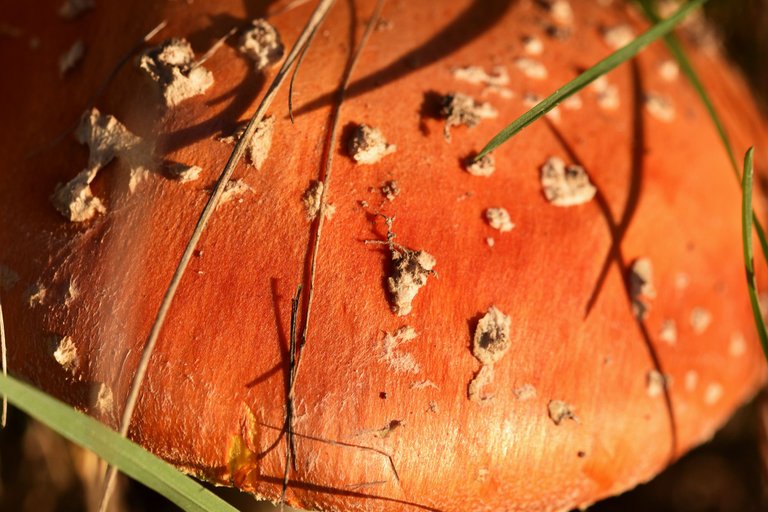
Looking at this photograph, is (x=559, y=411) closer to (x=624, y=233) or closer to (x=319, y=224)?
(x=624, y=233)

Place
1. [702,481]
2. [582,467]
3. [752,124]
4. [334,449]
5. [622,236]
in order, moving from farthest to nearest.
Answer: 1. [702,481]
2. [752,124]
3. [622,236]
4. [582,467]
5. [334,449]

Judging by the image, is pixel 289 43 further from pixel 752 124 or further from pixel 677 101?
pixel 752 124

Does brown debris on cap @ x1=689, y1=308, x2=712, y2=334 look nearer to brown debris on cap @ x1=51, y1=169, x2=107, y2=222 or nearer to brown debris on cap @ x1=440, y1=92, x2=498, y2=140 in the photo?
brown debris on cap @ x1=440, y1=92, x2=498, y2=140

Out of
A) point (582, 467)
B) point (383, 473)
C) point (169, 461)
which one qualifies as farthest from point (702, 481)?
point (169, 461)

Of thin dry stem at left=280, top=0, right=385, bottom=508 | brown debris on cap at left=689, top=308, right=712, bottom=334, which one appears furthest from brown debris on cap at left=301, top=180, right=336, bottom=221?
brown debris on cap at left=689, top=308, right=712, bottom=334

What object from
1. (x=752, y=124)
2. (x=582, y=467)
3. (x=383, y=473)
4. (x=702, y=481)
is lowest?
(x=702, y=481)

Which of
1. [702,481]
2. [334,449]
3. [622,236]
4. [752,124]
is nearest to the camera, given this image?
[334,449]
